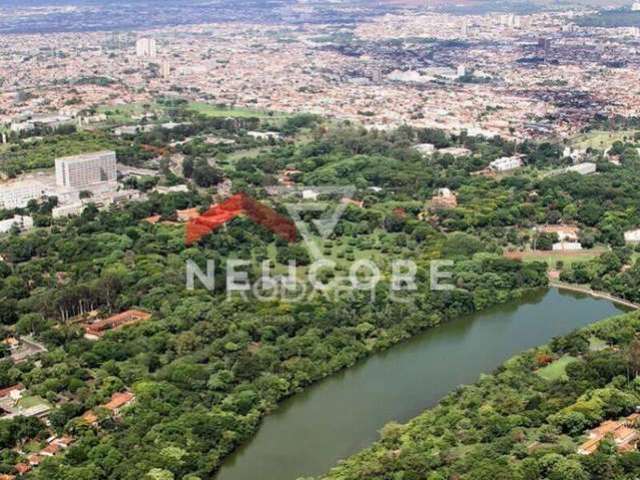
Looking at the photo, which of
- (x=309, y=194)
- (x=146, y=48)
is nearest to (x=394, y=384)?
(x=309, y=194)

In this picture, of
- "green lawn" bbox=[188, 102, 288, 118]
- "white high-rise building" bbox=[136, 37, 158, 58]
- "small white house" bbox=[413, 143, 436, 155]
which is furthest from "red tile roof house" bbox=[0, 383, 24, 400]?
"white high-rise building" bbox=[136, 37, 158, 58]

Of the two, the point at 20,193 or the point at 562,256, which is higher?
the point at 20,193

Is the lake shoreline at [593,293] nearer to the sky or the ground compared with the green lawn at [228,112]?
nearer to the ground

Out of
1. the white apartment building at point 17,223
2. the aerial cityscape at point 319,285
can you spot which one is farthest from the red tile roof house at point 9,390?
the white apartment building at point 17,223

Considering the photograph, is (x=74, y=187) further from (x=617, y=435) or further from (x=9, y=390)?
(x=617, y=435)

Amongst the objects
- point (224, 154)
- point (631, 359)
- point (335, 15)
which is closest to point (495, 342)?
point (631, 359)

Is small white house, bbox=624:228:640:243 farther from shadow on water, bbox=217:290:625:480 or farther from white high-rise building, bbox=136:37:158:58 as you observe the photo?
white high-rise building, bbox=136:37:158:58

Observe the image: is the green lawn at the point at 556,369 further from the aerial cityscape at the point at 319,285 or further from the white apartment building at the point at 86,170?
the white apartment building at the point at 86,170
